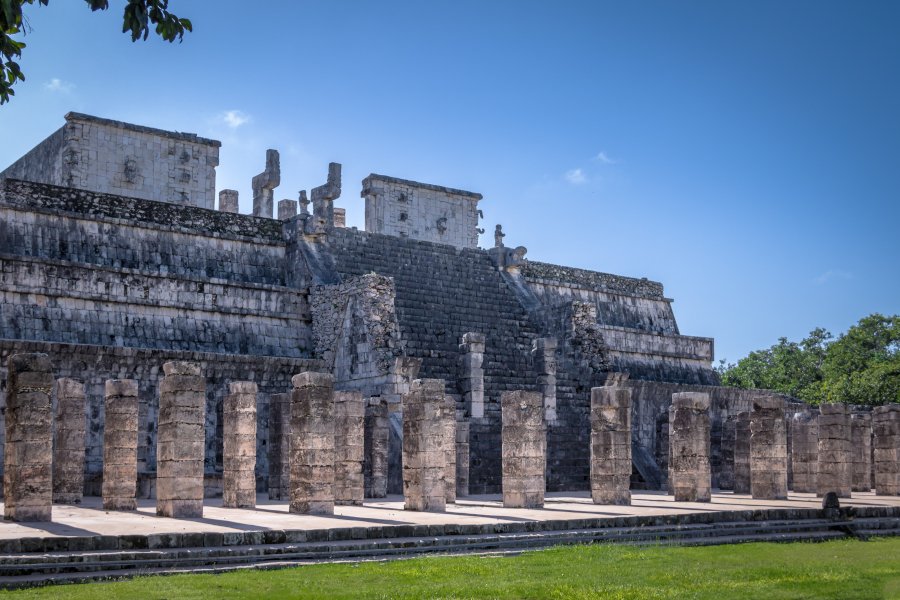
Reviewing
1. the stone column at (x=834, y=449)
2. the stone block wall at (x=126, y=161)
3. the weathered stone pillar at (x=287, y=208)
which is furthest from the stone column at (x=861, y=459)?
the stone block wall at (x=126, y=161)

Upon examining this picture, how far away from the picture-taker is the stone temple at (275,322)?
23.8 meters

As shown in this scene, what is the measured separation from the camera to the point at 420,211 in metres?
39.5

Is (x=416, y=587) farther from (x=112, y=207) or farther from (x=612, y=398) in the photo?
(x=112, y=207)

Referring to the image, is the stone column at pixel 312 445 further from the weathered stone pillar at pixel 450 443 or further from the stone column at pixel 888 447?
the stone column at pixel 888 447

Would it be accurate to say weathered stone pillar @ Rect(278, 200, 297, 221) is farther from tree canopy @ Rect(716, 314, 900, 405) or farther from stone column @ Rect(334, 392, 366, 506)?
tree canopy @ Rect(716, 314, 900, 405)

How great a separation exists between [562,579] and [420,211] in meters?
→ 27.9

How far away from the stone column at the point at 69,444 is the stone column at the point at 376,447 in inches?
208

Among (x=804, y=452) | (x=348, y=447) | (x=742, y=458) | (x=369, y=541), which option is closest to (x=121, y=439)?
(x=348, y=447)

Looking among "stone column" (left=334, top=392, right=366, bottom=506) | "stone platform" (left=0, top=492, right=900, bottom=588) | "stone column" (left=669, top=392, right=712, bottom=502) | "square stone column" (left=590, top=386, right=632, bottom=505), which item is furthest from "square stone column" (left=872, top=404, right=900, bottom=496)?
"stone column" (left=334, top=392, right=366, bottom=506)

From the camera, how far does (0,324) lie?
23562mm

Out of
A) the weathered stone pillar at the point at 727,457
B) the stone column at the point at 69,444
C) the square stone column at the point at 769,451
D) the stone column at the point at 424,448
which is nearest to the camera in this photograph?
the stone column at the point at 424,448

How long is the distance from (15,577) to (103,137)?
23.4 metres

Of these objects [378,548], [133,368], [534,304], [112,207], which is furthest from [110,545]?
[534,304]

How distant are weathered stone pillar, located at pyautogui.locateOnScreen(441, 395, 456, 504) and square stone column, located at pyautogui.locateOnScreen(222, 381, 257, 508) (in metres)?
3.42
